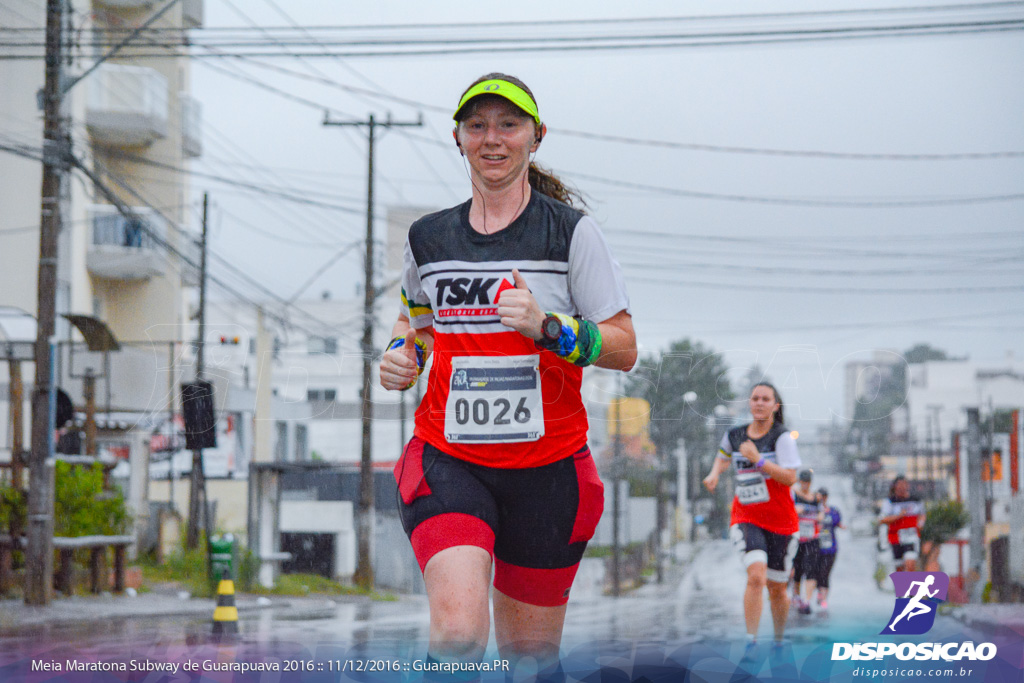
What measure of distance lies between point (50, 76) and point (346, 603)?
857cm

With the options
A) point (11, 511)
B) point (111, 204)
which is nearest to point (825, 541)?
point (11, 511)

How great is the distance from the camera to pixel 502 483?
3201mm

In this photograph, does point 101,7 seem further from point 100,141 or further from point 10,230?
point 10,230

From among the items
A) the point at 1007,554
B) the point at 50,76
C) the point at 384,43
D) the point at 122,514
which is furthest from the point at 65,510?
the point at 1007,554

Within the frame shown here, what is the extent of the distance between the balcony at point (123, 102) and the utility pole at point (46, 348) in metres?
13.5

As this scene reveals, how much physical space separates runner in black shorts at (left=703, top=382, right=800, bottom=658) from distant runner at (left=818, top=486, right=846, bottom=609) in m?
5.27

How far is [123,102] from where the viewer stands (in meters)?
25.8

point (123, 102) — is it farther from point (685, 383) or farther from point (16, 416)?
point (685, 383)

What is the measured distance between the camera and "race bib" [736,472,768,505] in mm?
7277

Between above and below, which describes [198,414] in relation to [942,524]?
above

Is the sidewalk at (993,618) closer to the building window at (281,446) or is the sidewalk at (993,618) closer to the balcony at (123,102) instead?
the balcony at (123,102)

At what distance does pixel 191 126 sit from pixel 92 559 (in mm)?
16396

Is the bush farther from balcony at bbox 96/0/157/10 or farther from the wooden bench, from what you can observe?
balcony at bbox 96/0/157/10

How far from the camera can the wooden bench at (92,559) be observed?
1307 cm
